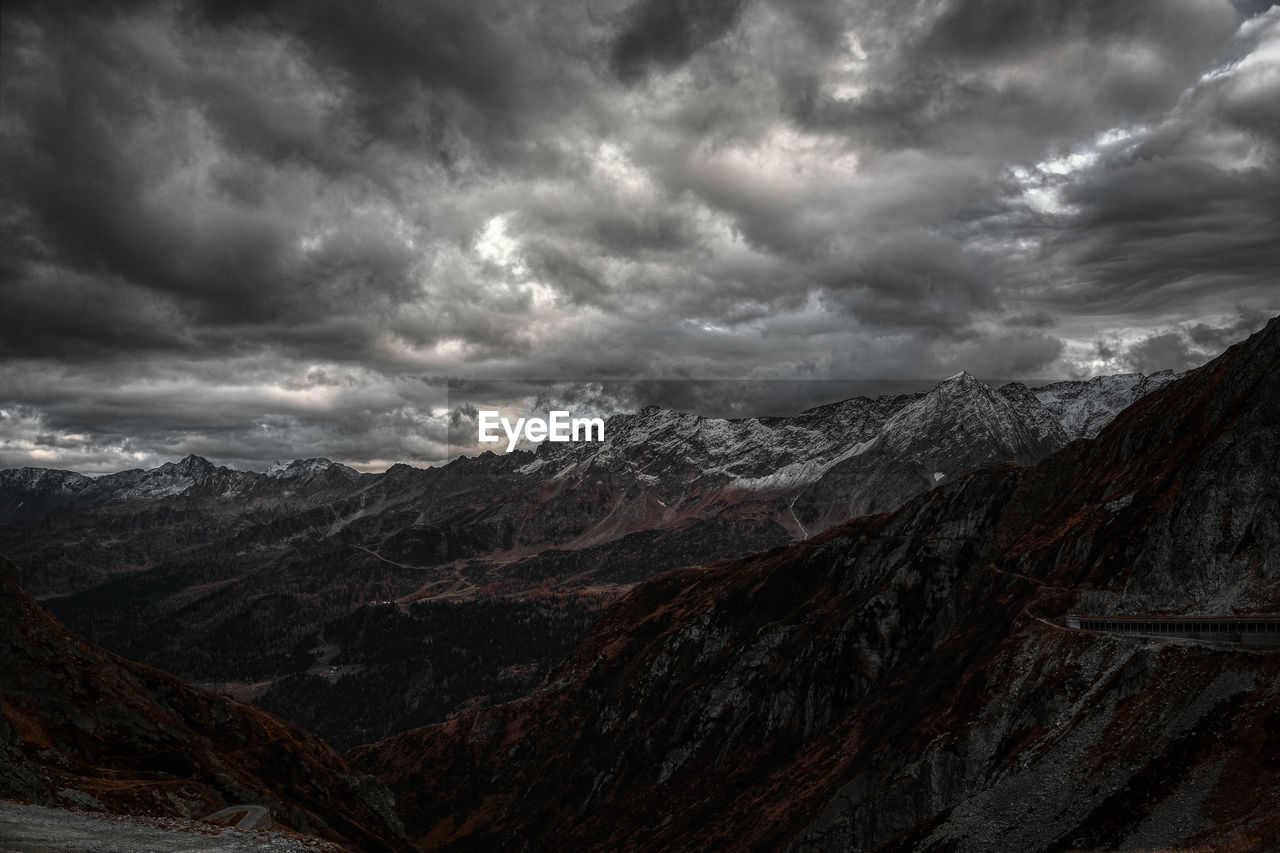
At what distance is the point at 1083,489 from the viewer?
137125 millimetres

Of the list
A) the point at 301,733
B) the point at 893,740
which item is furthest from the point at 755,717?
the point at 301,733

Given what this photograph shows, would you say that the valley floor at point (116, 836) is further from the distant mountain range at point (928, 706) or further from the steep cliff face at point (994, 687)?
the steep cliff face at point (994, 687)

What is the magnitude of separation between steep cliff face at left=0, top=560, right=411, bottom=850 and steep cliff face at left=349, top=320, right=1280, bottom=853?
57181mm

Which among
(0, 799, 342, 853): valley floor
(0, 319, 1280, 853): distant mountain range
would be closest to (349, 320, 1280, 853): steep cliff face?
(0, 319, 1280, 853): distant mountain range

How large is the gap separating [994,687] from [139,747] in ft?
A: 343

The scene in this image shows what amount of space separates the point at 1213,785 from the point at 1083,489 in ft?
297

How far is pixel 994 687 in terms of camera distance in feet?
293

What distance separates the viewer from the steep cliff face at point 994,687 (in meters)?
63.2

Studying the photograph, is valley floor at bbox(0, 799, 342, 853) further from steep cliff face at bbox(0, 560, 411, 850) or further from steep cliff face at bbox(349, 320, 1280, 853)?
steep cliff face at bbox(349, 320, 1280, 853)

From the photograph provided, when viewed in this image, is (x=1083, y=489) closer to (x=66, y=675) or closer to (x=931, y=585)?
(x=931, y=585)

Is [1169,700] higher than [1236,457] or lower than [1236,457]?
lower

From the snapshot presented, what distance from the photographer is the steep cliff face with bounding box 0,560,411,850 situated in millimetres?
69188

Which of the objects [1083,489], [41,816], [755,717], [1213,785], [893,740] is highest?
[1083,489]

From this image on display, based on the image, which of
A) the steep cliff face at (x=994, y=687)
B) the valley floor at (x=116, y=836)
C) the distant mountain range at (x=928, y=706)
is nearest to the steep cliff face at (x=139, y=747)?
the distant mountain range at (x=928, y=706)
